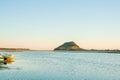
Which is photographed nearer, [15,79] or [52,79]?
[15,79]

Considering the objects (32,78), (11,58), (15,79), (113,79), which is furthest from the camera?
(11,58)

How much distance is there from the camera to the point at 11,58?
9088 cm

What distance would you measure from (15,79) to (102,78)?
55.8 feet

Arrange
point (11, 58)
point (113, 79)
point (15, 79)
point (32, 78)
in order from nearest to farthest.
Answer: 1. point (15, 79)
2. point (32, 78)
3. point (113, 79)
4. point (11, 58)

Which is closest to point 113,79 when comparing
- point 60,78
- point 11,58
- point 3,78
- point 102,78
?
point 102,78

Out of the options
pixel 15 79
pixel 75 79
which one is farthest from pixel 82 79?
pixel 15 79

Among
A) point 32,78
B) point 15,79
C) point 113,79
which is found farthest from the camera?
point 113,79

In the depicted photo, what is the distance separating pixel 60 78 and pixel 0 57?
50193mm

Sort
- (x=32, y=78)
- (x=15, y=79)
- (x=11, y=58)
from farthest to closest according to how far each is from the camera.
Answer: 1. (x=11, y=58)
2. (x=32, y=78)
3. (x=15, y=79)

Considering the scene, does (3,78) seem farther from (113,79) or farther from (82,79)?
(113,79)

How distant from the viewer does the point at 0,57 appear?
306 feet

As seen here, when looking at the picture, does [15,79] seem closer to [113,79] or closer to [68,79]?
[68,79]

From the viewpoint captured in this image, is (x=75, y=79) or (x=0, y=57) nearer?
(x=75, y=79)

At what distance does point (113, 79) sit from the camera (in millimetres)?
49438
